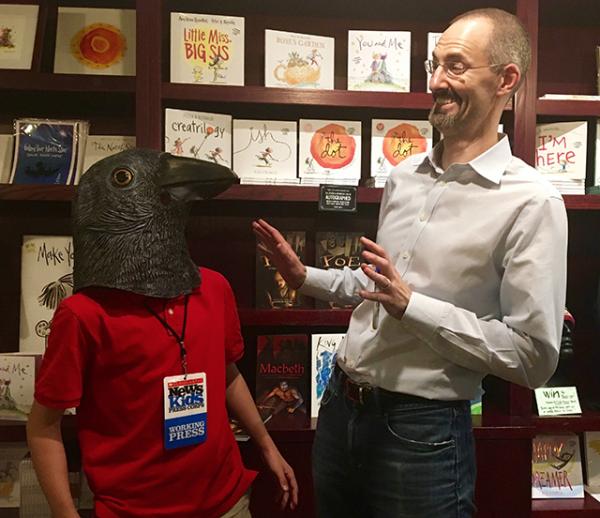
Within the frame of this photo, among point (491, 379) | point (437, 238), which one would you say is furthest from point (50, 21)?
point (491, 379)

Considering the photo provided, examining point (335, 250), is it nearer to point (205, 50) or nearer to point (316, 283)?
point (316, 283)

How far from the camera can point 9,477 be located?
181cm

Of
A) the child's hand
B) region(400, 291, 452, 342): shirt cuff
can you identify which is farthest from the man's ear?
the child's hand

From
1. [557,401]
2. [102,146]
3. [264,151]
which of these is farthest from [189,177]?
[557,401]

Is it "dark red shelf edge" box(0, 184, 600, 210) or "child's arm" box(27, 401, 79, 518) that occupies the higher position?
"dark red shelf edge" box(0, 184, 600, 210)

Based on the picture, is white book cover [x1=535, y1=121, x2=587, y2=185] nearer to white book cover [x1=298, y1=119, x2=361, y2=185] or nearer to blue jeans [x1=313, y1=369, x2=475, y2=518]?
white book cover [x1=298, y1=119, x2=361, y2=185]

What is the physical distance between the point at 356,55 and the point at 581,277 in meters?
1.20

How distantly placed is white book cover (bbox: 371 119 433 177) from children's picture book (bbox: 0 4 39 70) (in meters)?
1.15

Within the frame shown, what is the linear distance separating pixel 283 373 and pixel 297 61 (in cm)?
105

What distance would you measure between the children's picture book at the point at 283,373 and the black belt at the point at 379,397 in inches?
23.5

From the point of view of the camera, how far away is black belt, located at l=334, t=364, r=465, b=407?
3.89ft

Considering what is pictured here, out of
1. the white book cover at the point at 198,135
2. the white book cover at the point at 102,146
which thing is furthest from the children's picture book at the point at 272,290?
the white book cover at the point at 102,146

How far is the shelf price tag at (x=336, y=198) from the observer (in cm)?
172

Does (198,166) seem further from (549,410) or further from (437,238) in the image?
(549,410)
